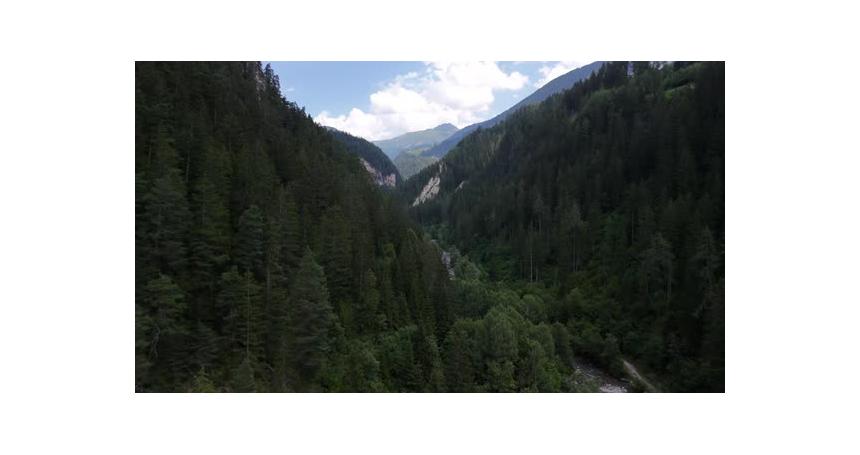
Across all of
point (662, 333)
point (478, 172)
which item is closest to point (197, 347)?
point (662, 333)

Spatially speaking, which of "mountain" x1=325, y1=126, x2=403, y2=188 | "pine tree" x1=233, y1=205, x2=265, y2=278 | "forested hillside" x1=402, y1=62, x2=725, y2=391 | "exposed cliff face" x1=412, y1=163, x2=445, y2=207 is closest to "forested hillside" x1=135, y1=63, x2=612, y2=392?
"pine tree" x1=233, y1=205, x2=265, y2=278

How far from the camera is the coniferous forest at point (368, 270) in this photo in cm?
1581

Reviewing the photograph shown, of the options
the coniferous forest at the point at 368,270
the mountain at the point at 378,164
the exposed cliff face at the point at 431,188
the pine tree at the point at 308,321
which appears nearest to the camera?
the coniferous forest at the point at 368,270

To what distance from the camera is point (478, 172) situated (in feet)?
327

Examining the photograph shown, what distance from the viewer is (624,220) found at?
42.5m

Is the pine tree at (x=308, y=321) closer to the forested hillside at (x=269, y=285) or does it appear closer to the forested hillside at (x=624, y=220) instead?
the forested hillside at (x=269, y=285)

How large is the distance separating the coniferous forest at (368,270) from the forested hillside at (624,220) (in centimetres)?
22

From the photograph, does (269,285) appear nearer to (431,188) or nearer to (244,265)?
(244,265)

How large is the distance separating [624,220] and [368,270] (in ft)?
92.6

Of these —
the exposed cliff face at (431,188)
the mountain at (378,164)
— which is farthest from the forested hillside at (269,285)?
the mountain at (378,164)

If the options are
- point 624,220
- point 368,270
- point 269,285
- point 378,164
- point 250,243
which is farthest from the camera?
point 378,164

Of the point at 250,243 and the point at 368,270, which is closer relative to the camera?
the point at 250,243

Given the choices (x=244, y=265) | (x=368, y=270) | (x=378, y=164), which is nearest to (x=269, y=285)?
(x=244, y=265)

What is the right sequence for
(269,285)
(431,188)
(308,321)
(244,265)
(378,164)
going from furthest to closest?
(378,164), (431,188), (244,265), (269,285), (308,321)
